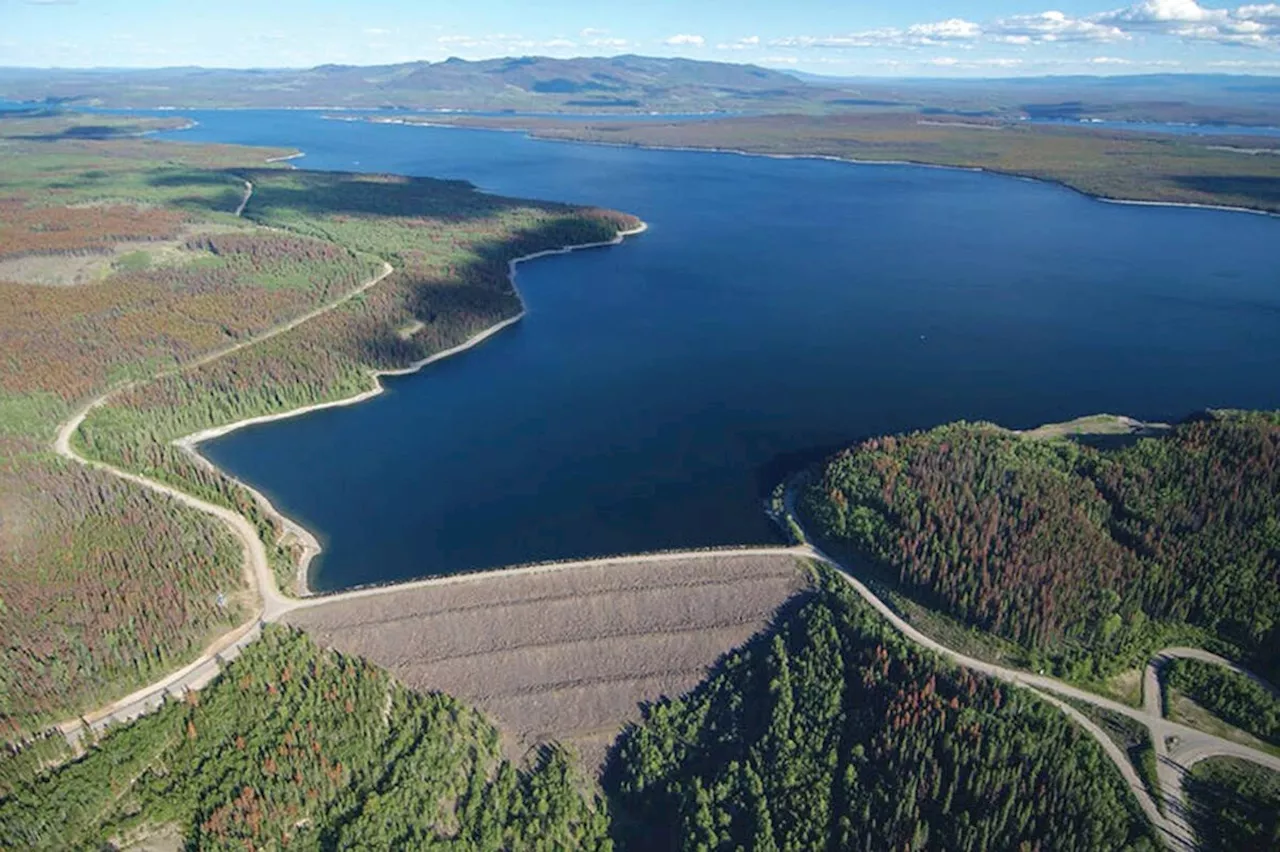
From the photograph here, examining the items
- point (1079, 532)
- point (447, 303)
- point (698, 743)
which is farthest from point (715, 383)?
point (698, 743)

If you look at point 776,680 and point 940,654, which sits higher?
point 940,654

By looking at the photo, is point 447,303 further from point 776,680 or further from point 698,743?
point 698,743

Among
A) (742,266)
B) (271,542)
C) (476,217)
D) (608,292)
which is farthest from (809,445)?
(476,217)

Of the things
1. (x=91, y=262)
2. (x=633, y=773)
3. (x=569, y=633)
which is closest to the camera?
(x=633, y=773)

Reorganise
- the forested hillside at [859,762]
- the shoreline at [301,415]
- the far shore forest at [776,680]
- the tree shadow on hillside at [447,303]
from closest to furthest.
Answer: the forested hillside at [859,762] < the far shore forest at [776,680] < the shoreline at [301,415] < the tree shadow on hillside at [447,303]

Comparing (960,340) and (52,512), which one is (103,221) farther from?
(960,340)

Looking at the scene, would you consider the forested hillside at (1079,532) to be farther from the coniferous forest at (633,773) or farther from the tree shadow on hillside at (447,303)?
the tree shadow on hillside at (447,303)

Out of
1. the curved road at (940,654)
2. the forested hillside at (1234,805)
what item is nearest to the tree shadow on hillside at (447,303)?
the curved road at (940,654)
